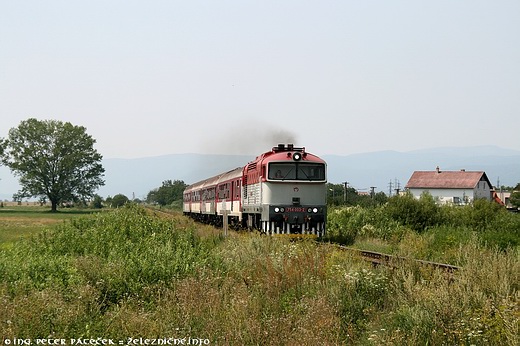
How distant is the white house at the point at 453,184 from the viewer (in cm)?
10429

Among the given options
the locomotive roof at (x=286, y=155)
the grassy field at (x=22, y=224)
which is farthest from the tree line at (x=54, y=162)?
the locomotive roof at (x=286, y=155)

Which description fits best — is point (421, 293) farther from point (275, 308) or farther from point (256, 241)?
point (256, 241)

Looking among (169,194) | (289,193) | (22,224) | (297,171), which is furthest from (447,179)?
(289,193)

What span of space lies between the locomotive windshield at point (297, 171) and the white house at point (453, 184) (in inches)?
3227

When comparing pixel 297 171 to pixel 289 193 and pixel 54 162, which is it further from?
pixel 54 162

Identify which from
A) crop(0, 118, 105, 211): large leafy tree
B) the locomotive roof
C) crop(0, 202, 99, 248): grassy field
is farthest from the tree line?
the locomotive roof

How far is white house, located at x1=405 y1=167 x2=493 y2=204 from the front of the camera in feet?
342

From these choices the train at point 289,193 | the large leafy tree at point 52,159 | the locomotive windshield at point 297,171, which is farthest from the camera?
the large leafy tree at point 52,159

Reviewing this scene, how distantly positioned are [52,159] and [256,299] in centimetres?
9714

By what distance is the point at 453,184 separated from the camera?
10612cm

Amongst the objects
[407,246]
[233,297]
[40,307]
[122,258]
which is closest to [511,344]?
[233,297]

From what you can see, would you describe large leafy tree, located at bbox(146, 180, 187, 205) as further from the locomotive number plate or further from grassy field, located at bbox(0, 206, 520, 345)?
grassy field, located at bbox(0, 206, 520, 345)

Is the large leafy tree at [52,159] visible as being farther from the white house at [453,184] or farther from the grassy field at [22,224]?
the white house at [453,184]

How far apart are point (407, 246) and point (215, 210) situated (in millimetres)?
18082
